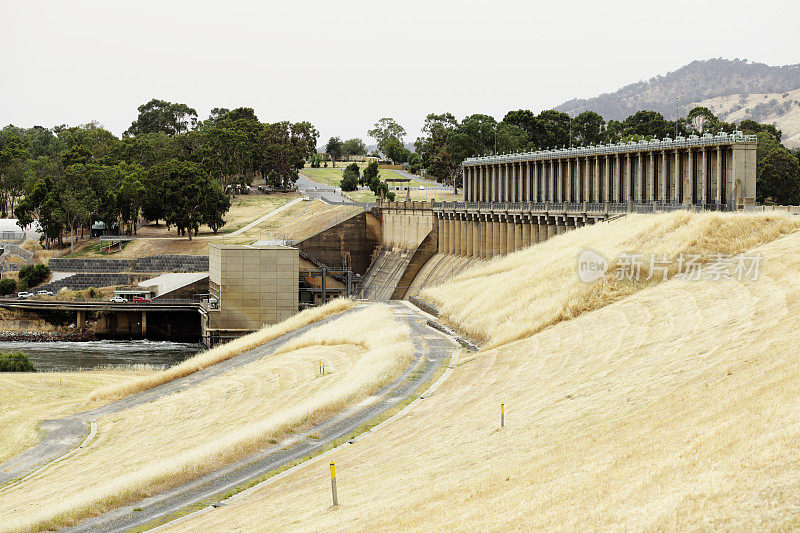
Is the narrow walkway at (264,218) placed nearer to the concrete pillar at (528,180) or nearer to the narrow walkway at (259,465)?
the concrete pillar at (528,180)

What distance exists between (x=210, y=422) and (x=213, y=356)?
21.6 metres

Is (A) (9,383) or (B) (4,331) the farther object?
(B) (4,331)

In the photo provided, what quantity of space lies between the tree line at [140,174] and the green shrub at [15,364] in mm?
61145

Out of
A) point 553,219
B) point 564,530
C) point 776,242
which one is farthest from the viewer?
point 553,219

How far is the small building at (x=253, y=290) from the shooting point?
82188 millimetres

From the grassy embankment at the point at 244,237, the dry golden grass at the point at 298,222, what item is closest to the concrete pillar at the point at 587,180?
the dry golden grass at the point at 298,222

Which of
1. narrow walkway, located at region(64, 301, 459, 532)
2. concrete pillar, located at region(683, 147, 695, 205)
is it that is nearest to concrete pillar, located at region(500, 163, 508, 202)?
concrete pillar, located at region(683, 147, 695, 205)

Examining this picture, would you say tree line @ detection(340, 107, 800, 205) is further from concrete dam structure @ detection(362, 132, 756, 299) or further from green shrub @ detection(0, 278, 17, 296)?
green shrub @ detection(0, 278, 17, 296)

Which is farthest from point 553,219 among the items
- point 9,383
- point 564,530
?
point 564,530

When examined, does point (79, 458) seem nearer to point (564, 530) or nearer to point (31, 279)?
point (564, 530)

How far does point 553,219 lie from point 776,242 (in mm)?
35743

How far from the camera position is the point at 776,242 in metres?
39.9

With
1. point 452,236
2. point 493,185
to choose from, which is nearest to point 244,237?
point 493,185

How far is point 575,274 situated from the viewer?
45.2 m
